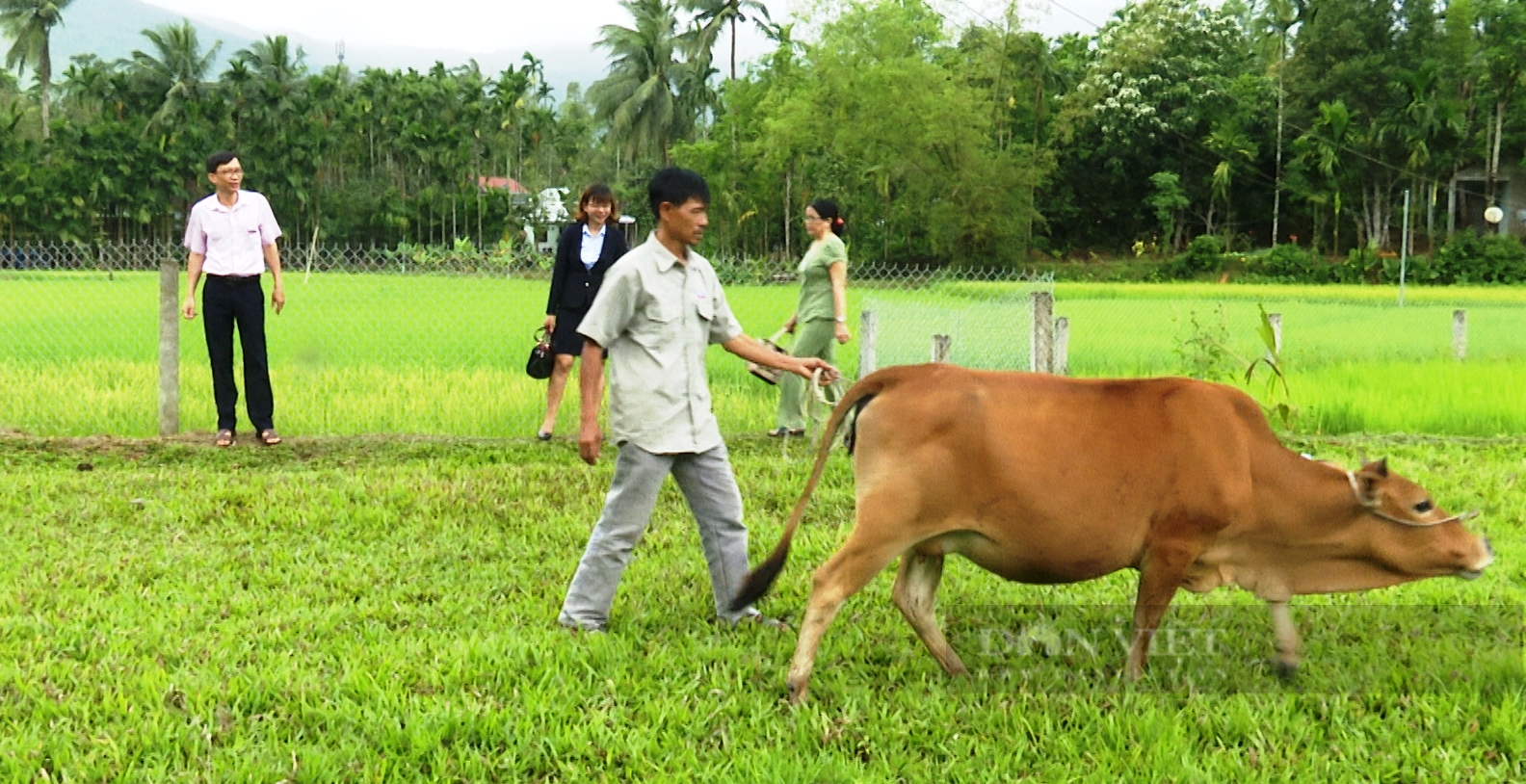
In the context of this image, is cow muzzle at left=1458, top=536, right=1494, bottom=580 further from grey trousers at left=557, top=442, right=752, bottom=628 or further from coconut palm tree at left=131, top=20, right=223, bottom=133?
coconut palm tree at left=131, top=20, right=223, bottom=133

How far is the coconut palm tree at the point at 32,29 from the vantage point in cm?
6694

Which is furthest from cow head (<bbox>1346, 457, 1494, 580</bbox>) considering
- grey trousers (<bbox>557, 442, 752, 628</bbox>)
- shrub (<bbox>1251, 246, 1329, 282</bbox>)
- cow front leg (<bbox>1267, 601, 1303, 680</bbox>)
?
shrub (<bbox>1251, 246, 1329, 282</bbox>)

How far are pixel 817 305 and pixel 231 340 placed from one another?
149 inches

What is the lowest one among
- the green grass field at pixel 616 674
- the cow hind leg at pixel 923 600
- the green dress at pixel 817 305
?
the green grass field at pixel 616 674

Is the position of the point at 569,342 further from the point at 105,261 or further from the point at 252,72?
the point at 252,72

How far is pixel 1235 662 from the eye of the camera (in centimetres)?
443

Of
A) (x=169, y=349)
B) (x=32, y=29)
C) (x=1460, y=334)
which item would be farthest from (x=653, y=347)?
(x=32, y=29)

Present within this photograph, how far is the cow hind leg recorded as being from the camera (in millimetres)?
4285

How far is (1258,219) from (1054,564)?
48067 mm

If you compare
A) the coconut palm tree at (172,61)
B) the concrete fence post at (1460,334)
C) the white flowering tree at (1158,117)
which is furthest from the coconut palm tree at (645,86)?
the concrete fence post at (1460,334)

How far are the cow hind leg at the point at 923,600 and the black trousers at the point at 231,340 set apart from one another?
5.41m

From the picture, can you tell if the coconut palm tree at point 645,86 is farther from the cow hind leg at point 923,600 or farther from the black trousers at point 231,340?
the cow hind leg at point 923,600

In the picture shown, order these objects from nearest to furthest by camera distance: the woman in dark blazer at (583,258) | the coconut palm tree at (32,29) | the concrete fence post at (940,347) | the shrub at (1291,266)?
the woman in dark blazer at (583,258) < the concrete fence post at (940,347) < the shrub at (1291,266) < the coconut palm tree at (32,29)

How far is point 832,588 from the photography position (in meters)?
3.99
